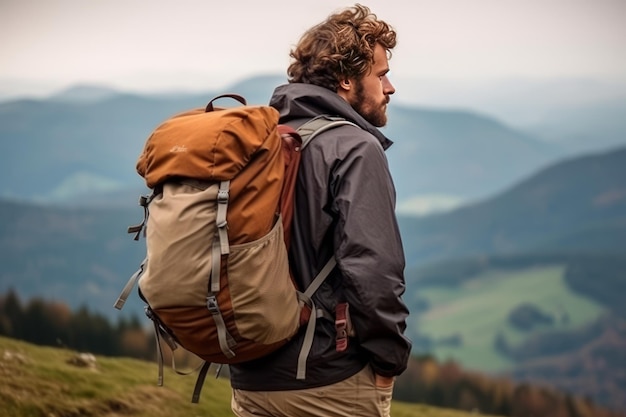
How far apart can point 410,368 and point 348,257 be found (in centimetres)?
2119

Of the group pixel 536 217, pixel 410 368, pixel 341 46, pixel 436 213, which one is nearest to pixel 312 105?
pixel 341 46

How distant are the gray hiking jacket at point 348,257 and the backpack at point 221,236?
0.45 ft

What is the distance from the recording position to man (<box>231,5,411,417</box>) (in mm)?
3896

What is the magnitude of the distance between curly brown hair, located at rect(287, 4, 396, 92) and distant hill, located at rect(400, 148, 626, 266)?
124435 millimetres

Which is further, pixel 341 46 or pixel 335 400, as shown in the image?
pixel 341 46

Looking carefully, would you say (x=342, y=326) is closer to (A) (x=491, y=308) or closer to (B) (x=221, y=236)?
(B) (x=221, y=236)

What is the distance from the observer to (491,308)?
374 ft

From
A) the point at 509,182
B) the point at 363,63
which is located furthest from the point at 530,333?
the point at 363,63

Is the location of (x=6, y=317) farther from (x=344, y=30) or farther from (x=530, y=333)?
(x=530, y=333)

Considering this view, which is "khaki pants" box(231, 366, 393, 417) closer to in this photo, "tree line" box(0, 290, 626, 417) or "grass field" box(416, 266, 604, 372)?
"tree line" box(0, 290, 626, 417)

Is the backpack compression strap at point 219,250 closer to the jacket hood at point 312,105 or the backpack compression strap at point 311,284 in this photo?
the backpack compression strap at point 311,284

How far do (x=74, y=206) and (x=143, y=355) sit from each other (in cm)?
10713

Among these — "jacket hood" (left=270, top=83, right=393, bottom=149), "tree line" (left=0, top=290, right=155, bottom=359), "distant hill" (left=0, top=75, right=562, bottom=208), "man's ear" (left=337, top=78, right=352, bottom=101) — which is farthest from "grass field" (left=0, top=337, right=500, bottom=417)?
"distant hill" (left=0, top=75, right=562, bottom=208)

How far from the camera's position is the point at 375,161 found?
13.0 ft
